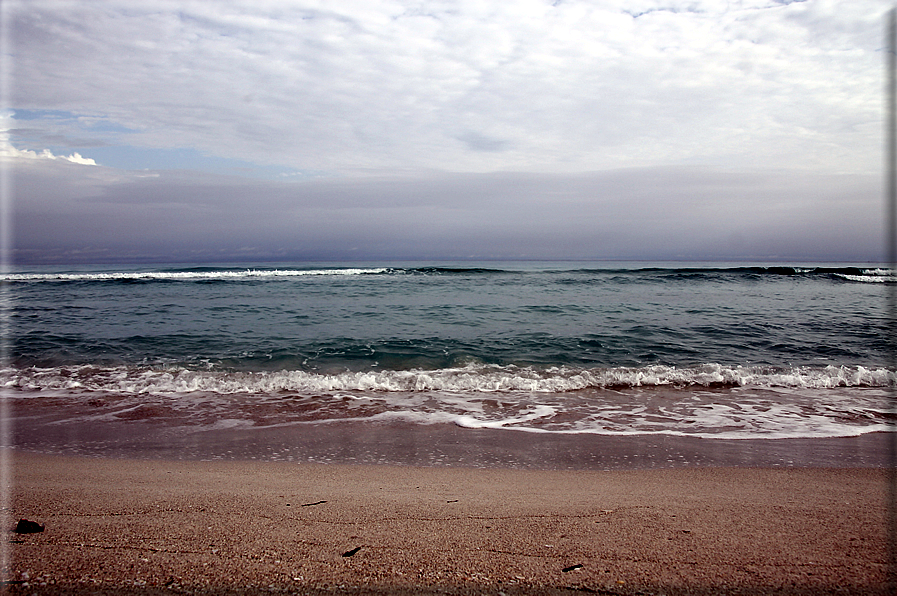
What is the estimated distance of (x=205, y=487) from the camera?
10.3 feet

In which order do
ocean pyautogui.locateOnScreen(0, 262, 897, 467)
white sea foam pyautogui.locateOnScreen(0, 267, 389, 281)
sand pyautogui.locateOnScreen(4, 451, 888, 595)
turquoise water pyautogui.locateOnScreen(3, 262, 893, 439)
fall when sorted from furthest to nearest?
white sea foam pyautogui.locateOnScreen(0, 267, 389, 281) → turquoise water pyautogui.locateOnScreen(3, 262, 893, 439) → ocean pyautogui.locateOnScreen(0, 262, 897, 467) → sand pyautogui.locateOnScreen(4, 451, 888, 595)

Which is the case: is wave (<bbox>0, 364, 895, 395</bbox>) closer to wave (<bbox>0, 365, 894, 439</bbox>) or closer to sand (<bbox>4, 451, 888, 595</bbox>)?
wave (<bbox>0, 365, 894, 439</bbox>)

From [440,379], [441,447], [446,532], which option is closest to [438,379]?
[440,379]

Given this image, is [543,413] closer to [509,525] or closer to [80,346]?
[509,525]

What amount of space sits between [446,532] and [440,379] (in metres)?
4.80

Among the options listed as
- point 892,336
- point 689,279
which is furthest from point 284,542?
point 689,279

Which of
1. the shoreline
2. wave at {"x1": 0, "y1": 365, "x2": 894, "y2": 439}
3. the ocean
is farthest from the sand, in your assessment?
wave at {"x1": 0, "y1": 365, "x2": 894, "y2": 439}

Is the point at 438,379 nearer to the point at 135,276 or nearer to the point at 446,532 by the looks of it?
the point at 446,532

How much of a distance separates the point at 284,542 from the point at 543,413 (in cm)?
395

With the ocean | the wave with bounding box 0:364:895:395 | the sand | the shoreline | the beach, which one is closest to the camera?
the sand

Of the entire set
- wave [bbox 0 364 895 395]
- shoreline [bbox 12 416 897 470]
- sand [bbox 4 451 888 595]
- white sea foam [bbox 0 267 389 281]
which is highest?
white sea foam [bbox 0 267 389 281]

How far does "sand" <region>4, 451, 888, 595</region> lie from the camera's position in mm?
1837

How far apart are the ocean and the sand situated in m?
0.80

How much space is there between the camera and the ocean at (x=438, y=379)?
464cm
